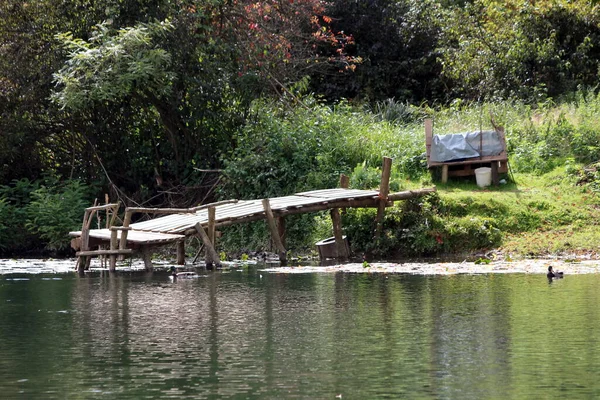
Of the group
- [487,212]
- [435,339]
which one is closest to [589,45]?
[487,212]

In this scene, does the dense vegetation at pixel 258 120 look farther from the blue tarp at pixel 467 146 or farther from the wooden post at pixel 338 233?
the wooden post at pixel 338 233

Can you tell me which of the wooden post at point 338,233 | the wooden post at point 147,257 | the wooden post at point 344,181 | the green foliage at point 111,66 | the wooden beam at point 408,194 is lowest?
the wooden post at point 147,257

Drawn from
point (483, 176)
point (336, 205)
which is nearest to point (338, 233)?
point (336, 205)

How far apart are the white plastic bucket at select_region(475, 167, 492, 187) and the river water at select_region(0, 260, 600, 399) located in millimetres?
6608

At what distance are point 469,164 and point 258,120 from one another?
221 inches

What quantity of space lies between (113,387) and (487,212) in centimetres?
1414

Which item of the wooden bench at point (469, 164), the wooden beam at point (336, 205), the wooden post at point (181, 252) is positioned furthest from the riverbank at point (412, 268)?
the wooden bench at point (469, 164)

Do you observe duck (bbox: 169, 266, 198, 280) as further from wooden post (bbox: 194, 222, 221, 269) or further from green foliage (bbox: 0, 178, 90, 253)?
green foliage (bbox: 0, 178, 90, 253)

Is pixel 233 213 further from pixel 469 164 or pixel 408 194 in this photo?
pixel 469 164

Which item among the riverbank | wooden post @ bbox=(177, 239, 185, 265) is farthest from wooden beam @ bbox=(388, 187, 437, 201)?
wooden post @ bbox=(177, 239, 185, 265)

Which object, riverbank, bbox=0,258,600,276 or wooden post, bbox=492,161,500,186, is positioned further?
wooden post, bbox=492,161,500,186

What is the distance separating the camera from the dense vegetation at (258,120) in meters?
23.2

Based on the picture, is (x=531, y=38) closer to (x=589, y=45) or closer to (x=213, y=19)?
(x=589, y=45)

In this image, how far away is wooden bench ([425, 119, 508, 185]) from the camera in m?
24.0
